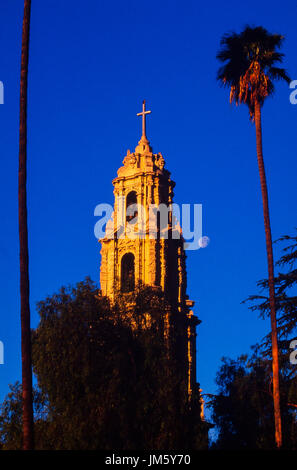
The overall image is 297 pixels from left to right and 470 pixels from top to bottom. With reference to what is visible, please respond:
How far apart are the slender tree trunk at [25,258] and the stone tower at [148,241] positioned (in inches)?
1457

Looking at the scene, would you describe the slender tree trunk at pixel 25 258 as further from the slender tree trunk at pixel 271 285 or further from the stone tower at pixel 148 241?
the stone tower at pixel 148 241

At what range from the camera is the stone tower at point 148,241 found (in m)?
72.1

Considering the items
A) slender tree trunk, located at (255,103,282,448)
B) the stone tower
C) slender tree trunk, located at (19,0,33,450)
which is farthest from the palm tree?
the stone tower

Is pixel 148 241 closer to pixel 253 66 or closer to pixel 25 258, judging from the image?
pixel 253 66

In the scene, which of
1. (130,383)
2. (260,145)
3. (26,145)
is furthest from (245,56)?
(130,383)

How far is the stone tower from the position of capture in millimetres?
72062

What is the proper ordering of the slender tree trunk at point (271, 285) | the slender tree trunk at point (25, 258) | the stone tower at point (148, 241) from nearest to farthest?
the slender tree trunk at point (25, 258) → the slender tree trunk at point (271, 285) → the stone tower at point (148, 241)

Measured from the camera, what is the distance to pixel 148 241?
72.4 m

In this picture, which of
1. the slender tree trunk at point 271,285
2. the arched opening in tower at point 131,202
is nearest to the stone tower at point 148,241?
the arched opening in tower at point 131,202

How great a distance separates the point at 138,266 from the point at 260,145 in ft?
101

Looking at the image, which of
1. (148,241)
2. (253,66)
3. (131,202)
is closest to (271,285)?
(253,66)

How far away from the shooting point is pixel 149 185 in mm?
75812

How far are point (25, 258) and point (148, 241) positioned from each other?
39933mm

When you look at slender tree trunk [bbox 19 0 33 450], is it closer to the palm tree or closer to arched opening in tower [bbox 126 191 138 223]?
the palm tree
